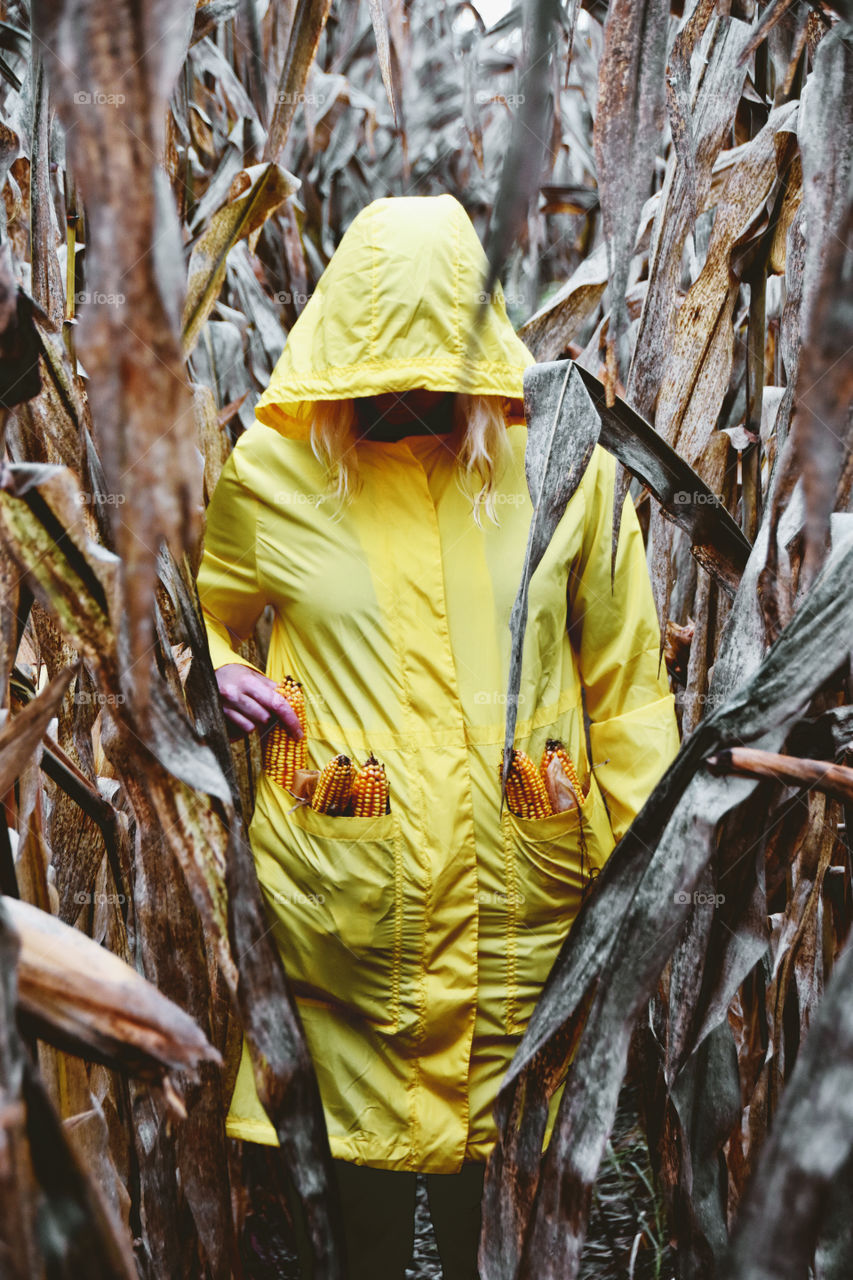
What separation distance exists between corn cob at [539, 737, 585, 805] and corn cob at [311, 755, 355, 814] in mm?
187

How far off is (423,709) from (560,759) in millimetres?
142

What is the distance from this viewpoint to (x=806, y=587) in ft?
1.76

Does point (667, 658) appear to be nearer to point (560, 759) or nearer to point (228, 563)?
point (560, 759)

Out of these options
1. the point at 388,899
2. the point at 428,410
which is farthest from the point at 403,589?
the point at 388,899

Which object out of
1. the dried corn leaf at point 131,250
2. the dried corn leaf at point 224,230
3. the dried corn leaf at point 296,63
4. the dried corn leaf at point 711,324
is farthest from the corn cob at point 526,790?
the dried corn leaf at point 131,250

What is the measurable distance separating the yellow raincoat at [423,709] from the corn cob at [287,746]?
0.5 inches

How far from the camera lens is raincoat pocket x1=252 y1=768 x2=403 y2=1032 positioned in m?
0.94

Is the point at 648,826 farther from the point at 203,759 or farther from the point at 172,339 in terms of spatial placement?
the point at 172,339

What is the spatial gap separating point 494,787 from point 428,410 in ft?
1.27

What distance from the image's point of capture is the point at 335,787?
37.2 inches

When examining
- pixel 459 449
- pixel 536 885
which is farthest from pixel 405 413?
pixel 536 885

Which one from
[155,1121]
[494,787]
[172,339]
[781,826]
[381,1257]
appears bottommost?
[381,1257]

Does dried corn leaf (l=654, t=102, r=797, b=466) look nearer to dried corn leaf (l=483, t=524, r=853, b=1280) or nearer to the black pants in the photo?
dried corn leaf (l=483, t=524, r=853, b=1280)

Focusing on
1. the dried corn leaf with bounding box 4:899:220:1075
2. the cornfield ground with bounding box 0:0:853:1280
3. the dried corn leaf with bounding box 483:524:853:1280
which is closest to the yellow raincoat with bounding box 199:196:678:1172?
the cornfield ground with bounding box 0:0:853:1280
